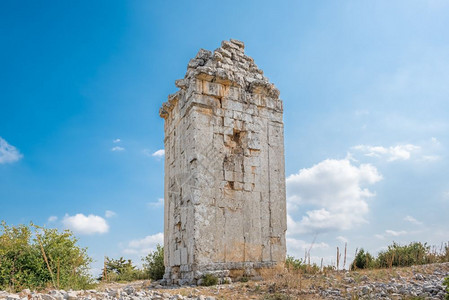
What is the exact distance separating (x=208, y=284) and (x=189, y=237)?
1.17 meters

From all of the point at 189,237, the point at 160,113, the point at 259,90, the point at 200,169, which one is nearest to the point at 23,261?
the point at 189,237

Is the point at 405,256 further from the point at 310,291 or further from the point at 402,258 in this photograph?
the point at 310,291

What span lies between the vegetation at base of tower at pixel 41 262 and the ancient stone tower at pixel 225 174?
222 cm

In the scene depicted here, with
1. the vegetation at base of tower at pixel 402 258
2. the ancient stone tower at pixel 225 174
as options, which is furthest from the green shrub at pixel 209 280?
the vegetation at base of tower at pixel 402 258

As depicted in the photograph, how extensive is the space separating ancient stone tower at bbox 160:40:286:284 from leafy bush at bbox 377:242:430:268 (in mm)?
3537

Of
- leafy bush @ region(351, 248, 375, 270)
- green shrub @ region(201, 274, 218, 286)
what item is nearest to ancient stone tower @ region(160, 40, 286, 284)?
green shrub @ region(201, 274, 218, 286)

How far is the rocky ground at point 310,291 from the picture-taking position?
595 centimetres

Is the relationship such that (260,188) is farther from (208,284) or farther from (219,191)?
(208,284)

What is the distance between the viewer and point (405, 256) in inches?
438

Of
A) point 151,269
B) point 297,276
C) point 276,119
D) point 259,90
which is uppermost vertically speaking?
point 259,90

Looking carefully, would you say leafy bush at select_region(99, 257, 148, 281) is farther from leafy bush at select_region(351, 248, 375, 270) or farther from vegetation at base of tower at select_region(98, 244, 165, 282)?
leafy bush at select_region(351, 248, 375, 270)

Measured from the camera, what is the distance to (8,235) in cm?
955

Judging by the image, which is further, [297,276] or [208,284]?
[208,284]

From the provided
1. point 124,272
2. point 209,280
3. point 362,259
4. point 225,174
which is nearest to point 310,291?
point 209,280
